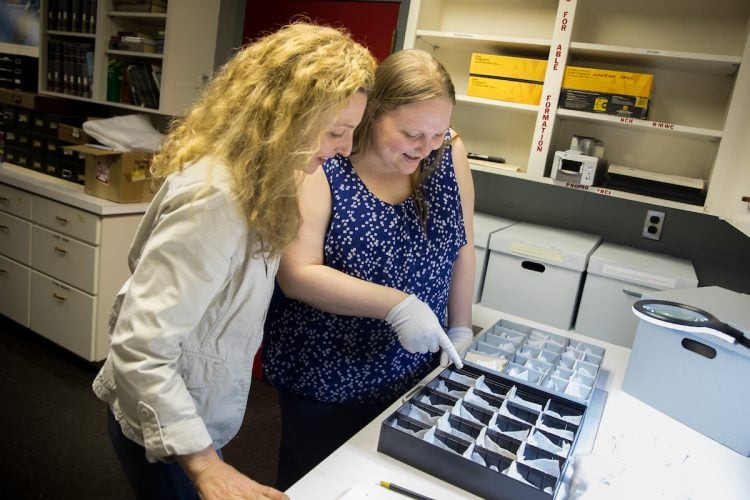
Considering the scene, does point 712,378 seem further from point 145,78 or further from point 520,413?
point 145,78

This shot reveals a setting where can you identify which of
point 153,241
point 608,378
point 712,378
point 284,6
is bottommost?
point 608,378

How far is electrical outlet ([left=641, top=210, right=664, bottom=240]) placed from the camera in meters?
2.23

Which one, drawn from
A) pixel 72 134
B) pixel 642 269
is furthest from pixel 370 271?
pixel 72 134

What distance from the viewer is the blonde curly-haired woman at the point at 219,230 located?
747 millimetres

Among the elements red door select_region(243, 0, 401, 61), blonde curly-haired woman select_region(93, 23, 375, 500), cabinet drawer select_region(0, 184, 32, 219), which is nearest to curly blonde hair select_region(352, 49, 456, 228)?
blonde curly-haired woman select_region(93, 23, 375, 500)

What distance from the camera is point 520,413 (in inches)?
39.7

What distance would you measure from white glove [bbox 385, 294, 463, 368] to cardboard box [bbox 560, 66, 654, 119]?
128 centimetres

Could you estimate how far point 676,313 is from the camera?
1.26 meters

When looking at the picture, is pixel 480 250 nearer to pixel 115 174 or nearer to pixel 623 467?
pixel 623 467

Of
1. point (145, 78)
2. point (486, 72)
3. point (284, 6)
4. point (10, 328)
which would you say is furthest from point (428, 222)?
point (10, 328)

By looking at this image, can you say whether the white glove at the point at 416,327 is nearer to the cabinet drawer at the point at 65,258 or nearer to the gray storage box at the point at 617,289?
the gray storage box at the point at 617,289

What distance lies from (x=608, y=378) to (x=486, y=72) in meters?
1.29

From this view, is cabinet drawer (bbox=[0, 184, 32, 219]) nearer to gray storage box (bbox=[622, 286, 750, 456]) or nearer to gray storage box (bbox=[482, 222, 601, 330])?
gray storage box (bbox=[482, 222, 601, 330])

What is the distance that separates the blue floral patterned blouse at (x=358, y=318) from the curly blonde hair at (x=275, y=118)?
283 millimetres
